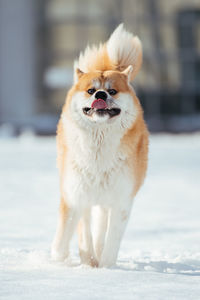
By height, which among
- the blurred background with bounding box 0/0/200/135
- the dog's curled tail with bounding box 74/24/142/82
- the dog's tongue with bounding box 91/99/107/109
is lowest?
the blurred background with bounding box 0/0/200/135

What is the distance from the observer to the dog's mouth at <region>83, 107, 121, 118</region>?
3.67 m

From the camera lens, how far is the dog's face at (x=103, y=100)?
12.1ft

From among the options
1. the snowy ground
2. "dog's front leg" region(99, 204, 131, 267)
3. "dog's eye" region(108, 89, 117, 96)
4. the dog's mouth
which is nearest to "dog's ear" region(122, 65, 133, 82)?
"dog's eye" region(108, 89, 117, 96)

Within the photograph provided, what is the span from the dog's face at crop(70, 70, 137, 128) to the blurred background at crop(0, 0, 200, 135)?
1764 cm

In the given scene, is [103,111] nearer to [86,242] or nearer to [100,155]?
[100,155]

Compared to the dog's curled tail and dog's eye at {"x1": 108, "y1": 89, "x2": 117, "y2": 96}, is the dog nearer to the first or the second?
dog's eye at {"x1": 108, "y1": 89, "x2": 117, "y2": 96}

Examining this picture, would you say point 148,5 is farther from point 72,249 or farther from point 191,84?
point 72,249

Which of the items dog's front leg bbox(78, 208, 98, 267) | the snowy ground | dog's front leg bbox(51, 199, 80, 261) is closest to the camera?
the snowy ground

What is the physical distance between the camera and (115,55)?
14.3ft

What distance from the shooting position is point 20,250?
4371 mm

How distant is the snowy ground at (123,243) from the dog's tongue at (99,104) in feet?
3.35

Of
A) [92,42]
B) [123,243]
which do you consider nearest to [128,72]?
[123,243]

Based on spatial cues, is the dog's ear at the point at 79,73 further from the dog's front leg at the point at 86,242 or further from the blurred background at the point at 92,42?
the blurred background at the point at 92,42

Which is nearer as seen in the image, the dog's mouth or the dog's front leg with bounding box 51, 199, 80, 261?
the dog's mouth
